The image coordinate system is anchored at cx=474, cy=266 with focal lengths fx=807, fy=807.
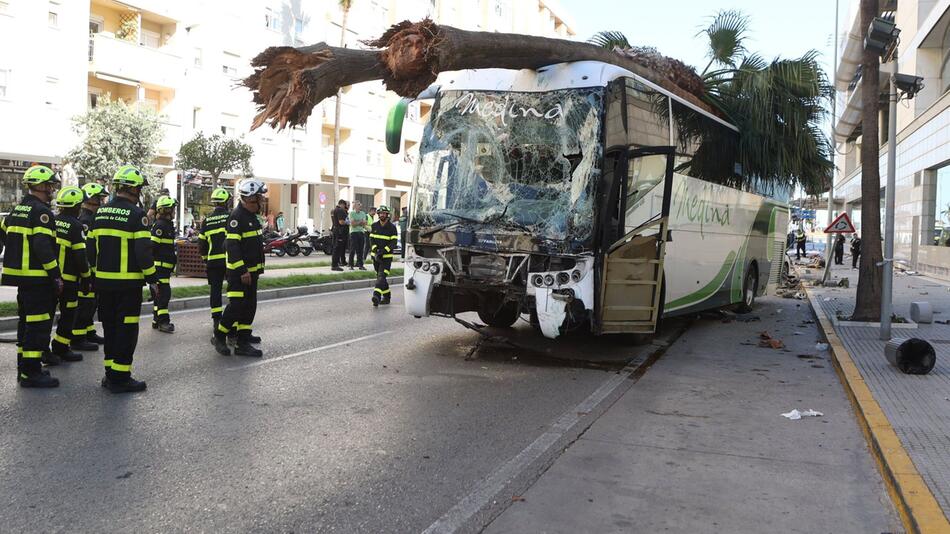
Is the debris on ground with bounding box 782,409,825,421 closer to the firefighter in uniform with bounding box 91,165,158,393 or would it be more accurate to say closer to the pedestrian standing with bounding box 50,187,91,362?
the firefighter in uniform with bounding box 91,165,158,393

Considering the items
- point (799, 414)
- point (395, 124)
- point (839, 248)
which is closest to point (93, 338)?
point (395, 124)

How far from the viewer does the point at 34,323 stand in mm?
6879

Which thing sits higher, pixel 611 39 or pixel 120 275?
pixel 611 39

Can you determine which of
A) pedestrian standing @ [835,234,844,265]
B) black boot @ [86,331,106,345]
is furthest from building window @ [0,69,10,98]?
pedestrian standing @ [835,234,844,265]

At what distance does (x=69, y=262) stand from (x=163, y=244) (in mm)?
2298

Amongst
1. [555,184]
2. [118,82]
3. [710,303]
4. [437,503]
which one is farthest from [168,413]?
[118,82]

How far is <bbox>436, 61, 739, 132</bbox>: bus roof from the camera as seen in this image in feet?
27.9

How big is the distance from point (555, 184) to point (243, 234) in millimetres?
3346

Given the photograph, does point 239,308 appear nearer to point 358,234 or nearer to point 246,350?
point 246,350

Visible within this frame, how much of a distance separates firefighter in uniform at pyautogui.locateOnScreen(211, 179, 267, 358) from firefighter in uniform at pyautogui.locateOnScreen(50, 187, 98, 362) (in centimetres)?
139

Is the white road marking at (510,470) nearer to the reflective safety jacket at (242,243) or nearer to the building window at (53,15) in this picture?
the reflective safety jacket at (242,243)

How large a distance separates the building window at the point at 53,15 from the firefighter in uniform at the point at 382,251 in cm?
2005

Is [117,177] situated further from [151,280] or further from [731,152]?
[731,152]

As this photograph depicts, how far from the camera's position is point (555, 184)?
837 centimetres
